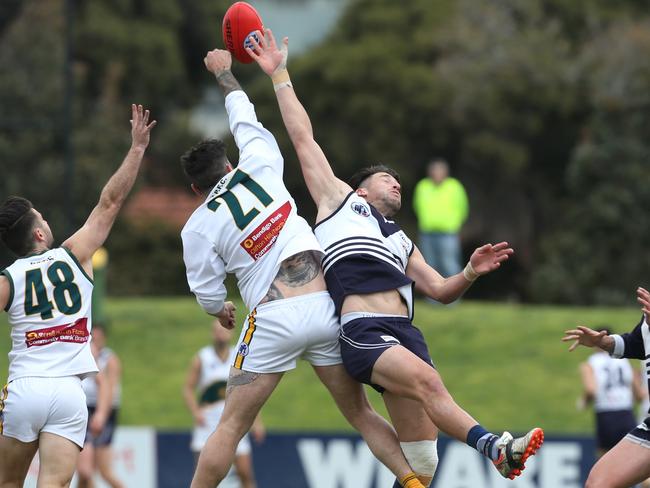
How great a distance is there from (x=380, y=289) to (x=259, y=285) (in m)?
0.72

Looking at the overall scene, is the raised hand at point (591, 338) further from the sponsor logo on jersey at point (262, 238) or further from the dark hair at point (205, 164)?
the dark hair at point (205, 164)

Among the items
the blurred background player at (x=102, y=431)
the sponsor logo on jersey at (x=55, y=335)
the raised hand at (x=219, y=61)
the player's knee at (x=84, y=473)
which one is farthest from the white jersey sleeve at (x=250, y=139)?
the player's knee at (x=84, y=473)

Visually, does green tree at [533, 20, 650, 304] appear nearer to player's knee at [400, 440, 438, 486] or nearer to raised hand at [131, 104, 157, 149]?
player's knee at [400, 440, 438, 486]

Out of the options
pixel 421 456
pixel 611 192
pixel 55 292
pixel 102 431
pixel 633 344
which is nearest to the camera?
pixel 55 292

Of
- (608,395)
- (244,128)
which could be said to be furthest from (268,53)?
(608,395)

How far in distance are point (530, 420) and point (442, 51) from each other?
13614 millimetres

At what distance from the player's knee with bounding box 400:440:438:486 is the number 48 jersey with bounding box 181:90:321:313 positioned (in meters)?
1.28

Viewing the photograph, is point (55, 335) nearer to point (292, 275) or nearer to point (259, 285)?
point (259, 285)

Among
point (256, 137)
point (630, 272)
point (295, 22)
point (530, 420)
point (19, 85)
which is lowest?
point (530, 420)

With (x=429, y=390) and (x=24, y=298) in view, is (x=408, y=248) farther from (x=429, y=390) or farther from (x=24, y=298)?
(x=24, y=298)

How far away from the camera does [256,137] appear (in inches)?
296

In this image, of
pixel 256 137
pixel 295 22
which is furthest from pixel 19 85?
pixel 256 137

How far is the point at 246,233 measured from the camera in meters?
7.29

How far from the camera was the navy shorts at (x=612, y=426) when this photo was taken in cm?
1323
